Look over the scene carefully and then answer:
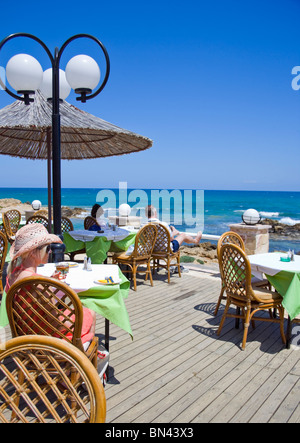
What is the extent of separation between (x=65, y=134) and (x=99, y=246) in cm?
195

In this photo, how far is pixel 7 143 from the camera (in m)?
5.18

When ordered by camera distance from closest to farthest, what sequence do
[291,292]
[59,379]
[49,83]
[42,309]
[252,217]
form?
[59,379] → [42,309] → [291,292] → [49,83] → [252,217]

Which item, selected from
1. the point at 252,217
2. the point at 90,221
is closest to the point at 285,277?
the point at 252,217

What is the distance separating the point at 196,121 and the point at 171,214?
33.6 ft

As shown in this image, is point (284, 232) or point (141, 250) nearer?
point (141, 250)

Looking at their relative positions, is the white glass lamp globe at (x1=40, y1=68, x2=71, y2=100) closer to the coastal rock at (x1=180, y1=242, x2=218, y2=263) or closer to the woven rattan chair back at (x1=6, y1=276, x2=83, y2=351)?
the woven rattan chair back at (x1=6, y1=276, x2=83, y2=351)

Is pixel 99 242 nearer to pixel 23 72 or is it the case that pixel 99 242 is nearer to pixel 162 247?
pixel 162 247

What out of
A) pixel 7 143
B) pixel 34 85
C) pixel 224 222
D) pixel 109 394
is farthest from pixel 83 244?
pixel 224 222

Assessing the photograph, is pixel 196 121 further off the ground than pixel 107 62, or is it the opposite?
pixel 196 121

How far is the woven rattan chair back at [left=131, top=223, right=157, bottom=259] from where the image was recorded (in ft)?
14.9

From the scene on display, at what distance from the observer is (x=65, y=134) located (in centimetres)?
528

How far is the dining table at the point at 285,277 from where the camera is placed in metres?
2.82

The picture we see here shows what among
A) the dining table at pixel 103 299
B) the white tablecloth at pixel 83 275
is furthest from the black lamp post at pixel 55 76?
the dining table at pixel 103 299
